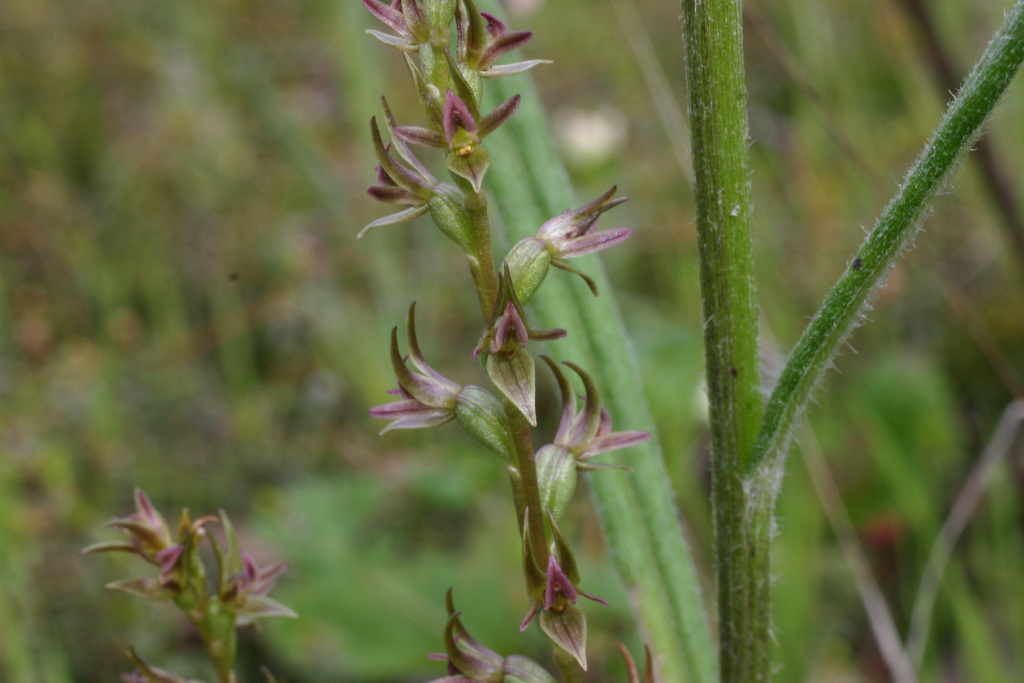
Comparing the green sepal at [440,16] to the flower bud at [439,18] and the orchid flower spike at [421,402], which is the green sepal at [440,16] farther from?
the orchid flower spike at [421,402]

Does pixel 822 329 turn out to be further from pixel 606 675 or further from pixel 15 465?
pixel 15 465

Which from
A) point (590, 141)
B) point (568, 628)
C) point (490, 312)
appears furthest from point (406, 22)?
point (590, 141)

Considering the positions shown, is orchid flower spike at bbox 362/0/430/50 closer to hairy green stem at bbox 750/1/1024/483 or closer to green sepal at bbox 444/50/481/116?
green sepal at bbox 444/50/481/116

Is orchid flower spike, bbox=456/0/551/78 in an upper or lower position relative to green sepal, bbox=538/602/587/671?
upper

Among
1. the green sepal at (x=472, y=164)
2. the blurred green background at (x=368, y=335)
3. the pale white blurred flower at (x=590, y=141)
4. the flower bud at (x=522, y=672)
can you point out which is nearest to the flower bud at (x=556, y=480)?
the flower bud at (x=522, y=672)

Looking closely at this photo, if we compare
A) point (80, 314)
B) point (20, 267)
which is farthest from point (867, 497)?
point (20, 267)

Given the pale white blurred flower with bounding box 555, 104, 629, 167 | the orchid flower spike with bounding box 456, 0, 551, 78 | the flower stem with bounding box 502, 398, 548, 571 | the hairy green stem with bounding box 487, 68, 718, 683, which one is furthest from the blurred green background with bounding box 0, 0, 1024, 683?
the flower stem with bounding box 502, 398, 548, 571
